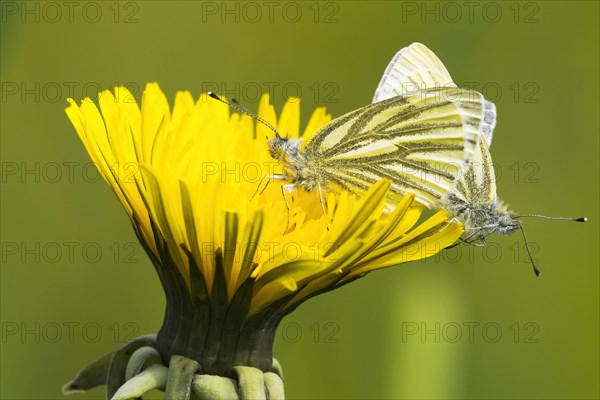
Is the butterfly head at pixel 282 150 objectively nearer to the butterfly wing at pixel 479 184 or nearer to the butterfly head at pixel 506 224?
the butterfly wing at pixel 479 184

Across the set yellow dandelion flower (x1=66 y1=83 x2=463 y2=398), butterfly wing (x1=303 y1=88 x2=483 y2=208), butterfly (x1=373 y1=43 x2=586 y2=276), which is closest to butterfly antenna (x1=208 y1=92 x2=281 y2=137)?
butterfly wing (x1=303 y1=88 x2=483 y2=208)

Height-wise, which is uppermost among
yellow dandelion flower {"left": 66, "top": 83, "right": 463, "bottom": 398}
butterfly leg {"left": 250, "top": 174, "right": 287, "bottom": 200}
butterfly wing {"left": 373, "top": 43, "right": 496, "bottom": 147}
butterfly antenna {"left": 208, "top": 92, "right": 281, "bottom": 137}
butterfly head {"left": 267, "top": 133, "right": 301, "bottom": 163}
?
butterfly wing {"left": 373, "top": 43, "right": 496, "bottom": 147}

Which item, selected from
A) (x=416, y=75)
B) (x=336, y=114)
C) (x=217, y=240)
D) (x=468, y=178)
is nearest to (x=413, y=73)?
(x=416, y=75)

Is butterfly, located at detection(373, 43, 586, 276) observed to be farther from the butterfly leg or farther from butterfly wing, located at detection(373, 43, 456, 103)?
the butterfly leg

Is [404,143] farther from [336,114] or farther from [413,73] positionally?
[336,114]

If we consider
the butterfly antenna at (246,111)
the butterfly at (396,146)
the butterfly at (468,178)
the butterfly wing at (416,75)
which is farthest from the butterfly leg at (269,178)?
the butterfly wing at (416,75)

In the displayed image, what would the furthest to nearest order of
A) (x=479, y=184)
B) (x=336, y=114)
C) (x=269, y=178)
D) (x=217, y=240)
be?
(x=336, y=114)
(x=479, y=184)
(x=269, y=178)
(x=217, y=240)
